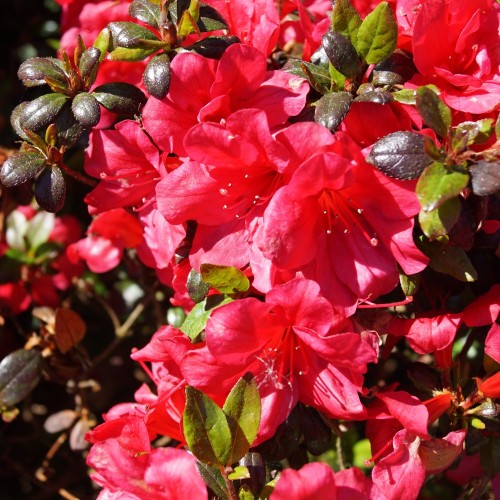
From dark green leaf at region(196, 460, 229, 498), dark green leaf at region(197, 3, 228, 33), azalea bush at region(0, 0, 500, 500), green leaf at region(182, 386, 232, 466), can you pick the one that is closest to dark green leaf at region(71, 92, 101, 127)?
azalea bush at region(0, 0, 500, 500)

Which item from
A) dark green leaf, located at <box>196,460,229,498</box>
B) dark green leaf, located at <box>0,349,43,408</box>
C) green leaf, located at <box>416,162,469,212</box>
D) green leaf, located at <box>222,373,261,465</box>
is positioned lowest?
dark green leaf, located at <box>0,349,43,408</box>

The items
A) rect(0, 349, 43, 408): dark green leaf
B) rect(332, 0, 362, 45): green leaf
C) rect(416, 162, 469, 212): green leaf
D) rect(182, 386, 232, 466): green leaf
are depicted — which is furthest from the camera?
rect(0, 349, 43, 408): dark green leaf

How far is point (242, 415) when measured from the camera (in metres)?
1.20

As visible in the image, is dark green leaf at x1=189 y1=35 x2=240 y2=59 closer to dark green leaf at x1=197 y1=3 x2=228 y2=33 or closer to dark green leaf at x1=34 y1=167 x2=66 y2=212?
dark green leaf at x1=197 y1=3 x2=228 y2=33

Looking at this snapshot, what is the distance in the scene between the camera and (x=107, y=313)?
2133 millimetres

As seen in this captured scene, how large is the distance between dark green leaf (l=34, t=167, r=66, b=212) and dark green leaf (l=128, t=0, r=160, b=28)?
0.29m

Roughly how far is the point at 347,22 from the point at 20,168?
587 millimetres

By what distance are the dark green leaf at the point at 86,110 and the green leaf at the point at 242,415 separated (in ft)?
1.58

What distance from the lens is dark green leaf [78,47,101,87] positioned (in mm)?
1322

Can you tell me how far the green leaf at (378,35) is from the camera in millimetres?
1235

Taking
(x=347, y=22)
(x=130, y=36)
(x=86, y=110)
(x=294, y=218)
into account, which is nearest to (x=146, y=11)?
(x=130, y=36)

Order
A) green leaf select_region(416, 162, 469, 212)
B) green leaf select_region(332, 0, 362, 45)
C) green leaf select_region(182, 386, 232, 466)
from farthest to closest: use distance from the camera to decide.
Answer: green leaf select_region(332, 0, 362, 45) → green leaf select_region(182, 386, 232, 466) → green leaf select_region(416, 162, 469, 212)

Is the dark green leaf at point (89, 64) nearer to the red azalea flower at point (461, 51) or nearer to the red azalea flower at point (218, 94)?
the red azalea flower at point (218, 94)

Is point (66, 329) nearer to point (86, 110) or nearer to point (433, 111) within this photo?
point (86, 110)
